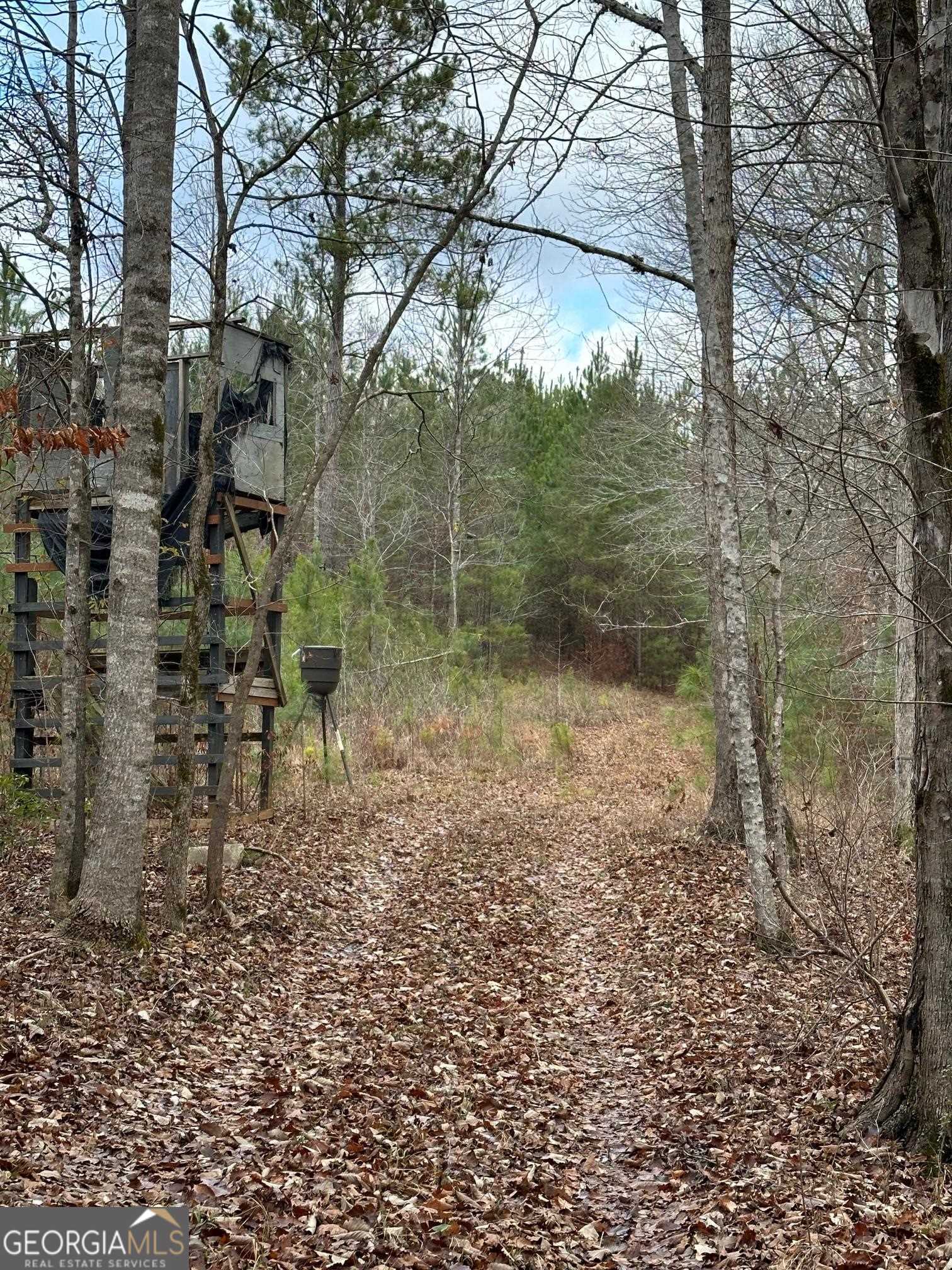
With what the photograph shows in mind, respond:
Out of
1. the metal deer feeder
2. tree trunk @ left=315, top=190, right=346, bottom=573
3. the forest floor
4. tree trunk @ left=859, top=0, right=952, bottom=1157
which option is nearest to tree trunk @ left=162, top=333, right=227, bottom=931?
the forest floor

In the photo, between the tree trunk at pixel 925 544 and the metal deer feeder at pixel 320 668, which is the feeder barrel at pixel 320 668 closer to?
the metal deer feeder at pixel 320 668

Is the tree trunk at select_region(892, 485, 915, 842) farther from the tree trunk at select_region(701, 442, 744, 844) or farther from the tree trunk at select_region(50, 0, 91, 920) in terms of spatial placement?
the tree trunk at select_region(50, 0, 91, 920)

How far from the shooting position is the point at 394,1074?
5.48m

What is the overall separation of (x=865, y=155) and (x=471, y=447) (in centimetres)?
1630

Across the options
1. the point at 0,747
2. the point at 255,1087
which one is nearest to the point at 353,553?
the point at 0,747

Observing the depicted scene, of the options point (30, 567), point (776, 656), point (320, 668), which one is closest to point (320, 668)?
point (320, 668)

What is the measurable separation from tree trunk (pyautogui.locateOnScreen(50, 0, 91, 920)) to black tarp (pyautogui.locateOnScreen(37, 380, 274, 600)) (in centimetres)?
319

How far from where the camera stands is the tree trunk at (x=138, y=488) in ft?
21.6

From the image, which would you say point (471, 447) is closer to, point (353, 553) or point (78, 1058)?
point (353, 553)

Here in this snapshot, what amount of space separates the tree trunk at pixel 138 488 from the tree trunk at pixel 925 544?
14.7ft

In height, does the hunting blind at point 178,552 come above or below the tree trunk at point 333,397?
below

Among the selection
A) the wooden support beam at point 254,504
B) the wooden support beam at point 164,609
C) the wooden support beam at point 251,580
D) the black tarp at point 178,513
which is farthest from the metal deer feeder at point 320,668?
the black tarp at point 178,513

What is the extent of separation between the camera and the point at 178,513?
1128cm

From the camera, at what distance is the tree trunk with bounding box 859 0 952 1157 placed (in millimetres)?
4191
